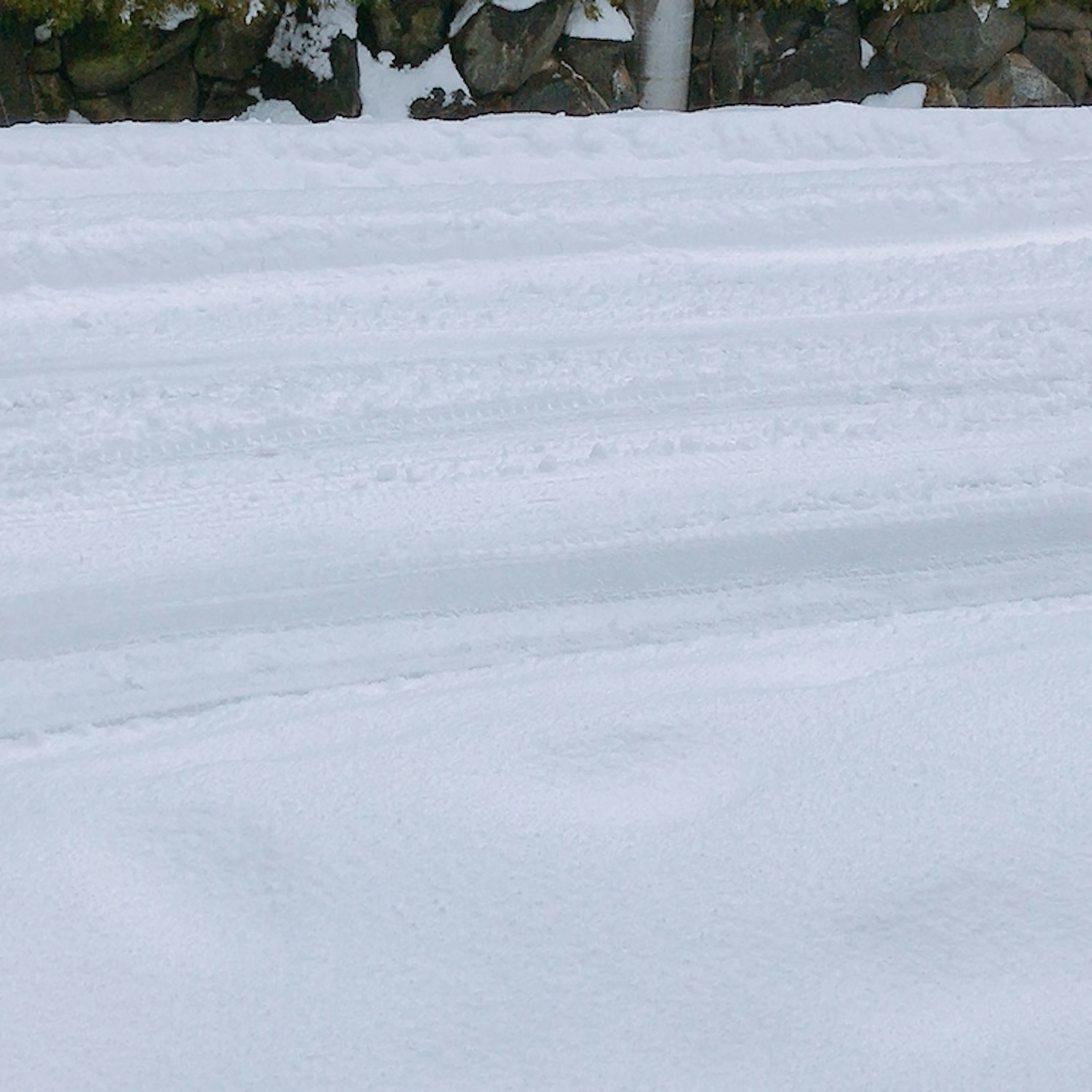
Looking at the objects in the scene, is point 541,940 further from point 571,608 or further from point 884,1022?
point 571,608

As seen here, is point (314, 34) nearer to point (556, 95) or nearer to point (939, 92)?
point (556, 95)

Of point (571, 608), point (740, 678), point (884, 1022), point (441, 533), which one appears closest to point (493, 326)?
point (441, 533)

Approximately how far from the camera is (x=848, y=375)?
2.58 metres

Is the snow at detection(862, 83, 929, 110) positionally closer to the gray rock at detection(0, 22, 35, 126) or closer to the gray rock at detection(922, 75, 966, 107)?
the gray rock at detection(922, 75, 966, 107)

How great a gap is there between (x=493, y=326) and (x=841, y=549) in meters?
0.93

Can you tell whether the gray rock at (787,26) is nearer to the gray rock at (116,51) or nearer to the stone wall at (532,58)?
the stone wall at (532,58)

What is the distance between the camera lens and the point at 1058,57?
5234 mm

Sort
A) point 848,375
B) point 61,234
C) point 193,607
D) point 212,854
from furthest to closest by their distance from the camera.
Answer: point 61,234, point 848,375, point 193,607, point 212,854

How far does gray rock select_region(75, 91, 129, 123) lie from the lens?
436 centimetres

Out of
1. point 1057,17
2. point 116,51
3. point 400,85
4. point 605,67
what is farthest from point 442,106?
point 1057,17

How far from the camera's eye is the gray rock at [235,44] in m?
4.33

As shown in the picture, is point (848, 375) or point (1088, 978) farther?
point (848, 375)

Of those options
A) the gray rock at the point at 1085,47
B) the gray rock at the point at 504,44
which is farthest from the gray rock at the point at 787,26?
the gray rock at the point at 1085,47

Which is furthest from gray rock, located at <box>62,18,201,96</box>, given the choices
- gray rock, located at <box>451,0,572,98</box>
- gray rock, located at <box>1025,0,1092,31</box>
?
gray rock, located at <box>1025,0,1092,31</box>
